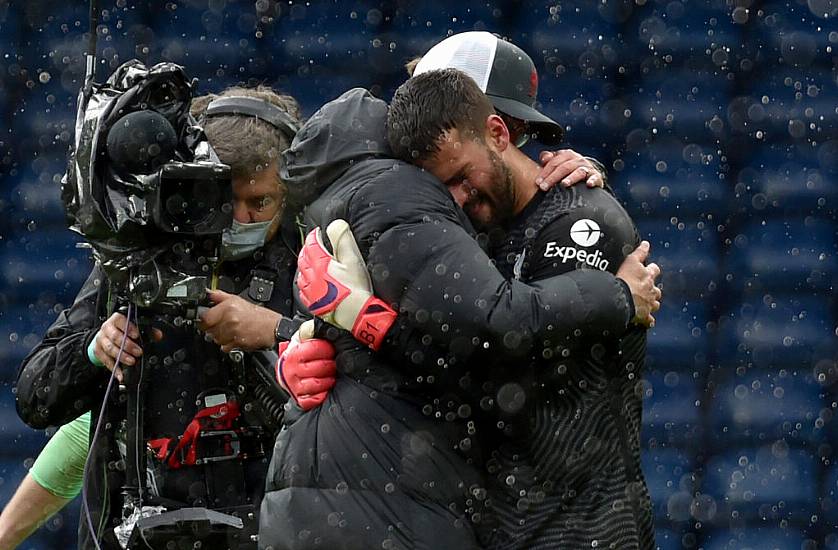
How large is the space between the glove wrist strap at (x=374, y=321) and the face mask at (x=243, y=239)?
0.87 m

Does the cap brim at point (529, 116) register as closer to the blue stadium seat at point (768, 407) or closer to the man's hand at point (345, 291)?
the man's hand at point (345, 291)

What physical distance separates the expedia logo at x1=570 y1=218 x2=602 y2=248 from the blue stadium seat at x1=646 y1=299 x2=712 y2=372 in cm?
259

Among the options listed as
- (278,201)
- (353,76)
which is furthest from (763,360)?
(278,201)

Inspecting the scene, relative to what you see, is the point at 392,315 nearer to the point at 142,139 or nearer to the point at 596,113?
the point at 142,139

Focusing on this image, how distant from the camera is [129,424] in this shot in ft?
11.9

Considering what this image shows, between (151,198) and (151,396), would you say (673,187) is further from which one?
(151,198)

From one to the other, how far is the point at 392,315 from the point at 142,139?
2.39ft

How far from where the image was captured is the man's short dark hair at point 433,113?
3066 millimetres

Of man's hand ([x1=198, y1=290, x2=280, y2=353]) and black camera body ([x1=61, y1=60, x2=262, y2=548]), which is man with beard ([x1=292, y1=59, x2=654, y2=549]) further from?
man's hand ([x1=198, y1=290, x2=280, y2=353])

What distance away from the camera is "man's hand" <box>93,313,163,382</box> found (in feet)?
11.7

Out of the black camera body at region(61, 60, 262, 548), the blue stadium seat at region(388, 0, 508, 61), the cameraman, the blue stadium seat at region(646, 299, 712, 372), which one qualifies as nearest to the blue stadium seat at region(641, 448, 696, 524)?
the blue stadium seat at region(646, 299, 712, 372)

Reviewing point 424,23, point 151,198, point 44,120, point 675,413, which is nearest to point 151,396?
point 151,198

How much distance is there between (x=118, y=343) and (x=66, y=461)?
773 millimetres

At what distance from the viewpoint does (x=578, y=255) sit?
119 inches
